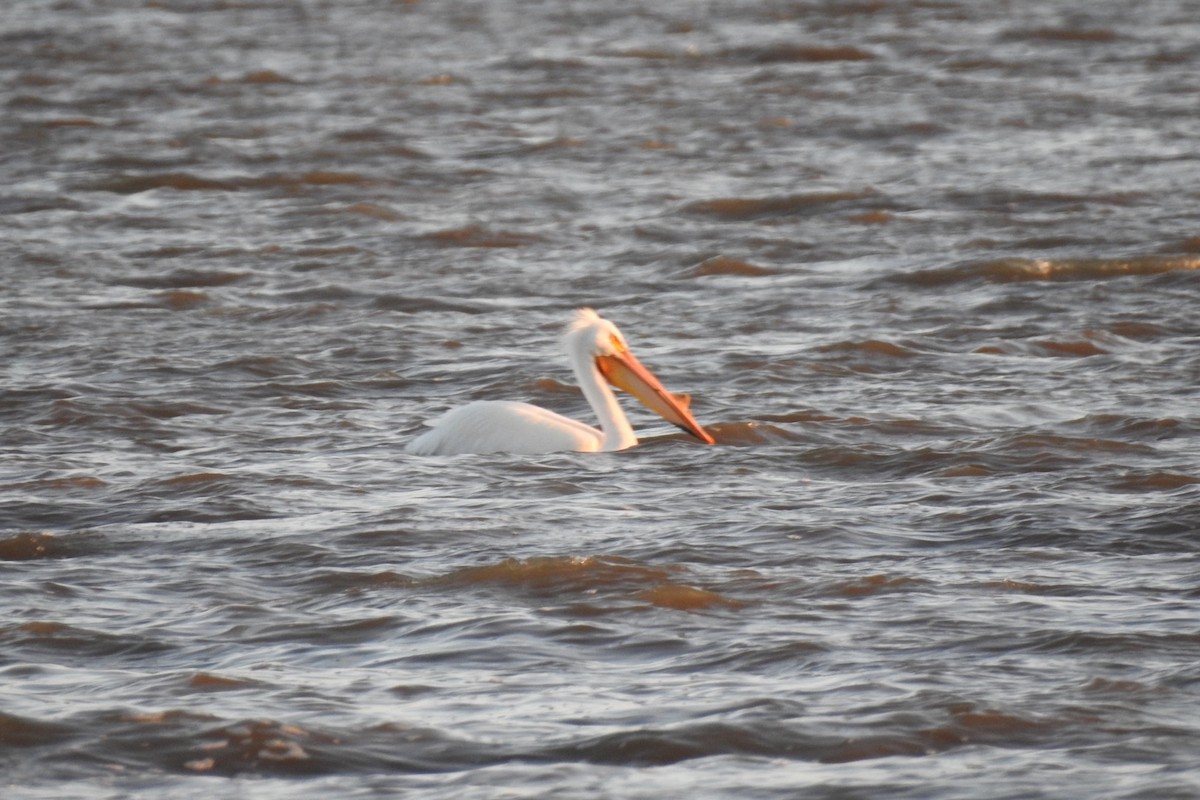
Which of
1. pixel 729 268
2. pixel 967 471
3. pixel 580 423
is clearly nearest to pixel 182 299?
pixel 729 268

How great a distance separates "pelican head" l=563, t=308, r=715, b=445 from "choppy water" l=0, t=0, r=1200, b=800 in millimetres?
211

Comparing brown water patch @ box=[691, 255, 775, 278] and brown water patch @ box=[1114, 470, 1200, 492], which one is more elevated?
brown water patch @ box=[1114, 470, 1200, 492]

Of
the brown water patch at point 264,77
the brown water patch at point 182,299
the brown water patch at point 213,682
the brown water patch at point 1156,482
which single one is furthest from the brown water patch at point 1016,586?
the brown water patch at point 264,77

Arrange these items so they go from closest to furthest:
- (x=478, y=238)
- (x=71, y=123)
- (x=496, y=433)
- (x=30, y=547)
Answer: (x=30, y=547) → (x=496, y=433) → (x=478, y=238) → (x=71, y=123)

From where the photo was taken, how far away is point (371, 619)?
5.77 metres

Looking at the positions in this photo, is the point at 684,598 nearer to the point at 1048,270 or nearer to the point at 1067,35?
the point at 1048,270

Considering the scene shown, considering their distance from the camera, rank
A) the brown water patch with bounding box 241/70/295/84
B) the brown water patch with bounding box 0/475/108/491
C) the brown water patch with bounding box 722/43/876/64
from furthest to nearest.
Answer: the brown water patch with bounding box 722/43/876/64
the brown water patch with bounding box 241/70/295/84
the brown water patch with bounding box 0/475/108/491

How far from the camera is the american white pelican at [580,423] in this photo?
7.80 meters

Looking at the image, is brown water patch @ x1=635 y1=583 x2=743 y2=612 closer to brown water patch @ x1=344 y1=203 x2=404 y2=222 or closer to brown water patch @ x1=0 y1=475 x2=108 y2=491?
brown water patch @ x1=0 y1=475 x2=108 y2=491

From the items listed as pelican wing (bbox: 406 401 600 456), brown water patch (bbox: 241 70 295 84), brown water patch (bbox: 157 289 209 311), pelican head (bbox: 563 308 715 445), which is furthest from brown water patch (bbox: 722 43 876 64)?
pelican wing (bbox: 406 401 600 456)

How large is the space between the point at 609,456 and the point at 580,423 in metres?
0.30

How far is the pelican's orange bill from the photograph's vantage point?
8102 millimetres

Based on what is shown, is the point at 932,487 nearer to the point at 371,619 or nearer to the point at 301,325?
the point at 371,619

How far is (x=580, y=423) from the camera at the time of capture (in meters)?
8.25
